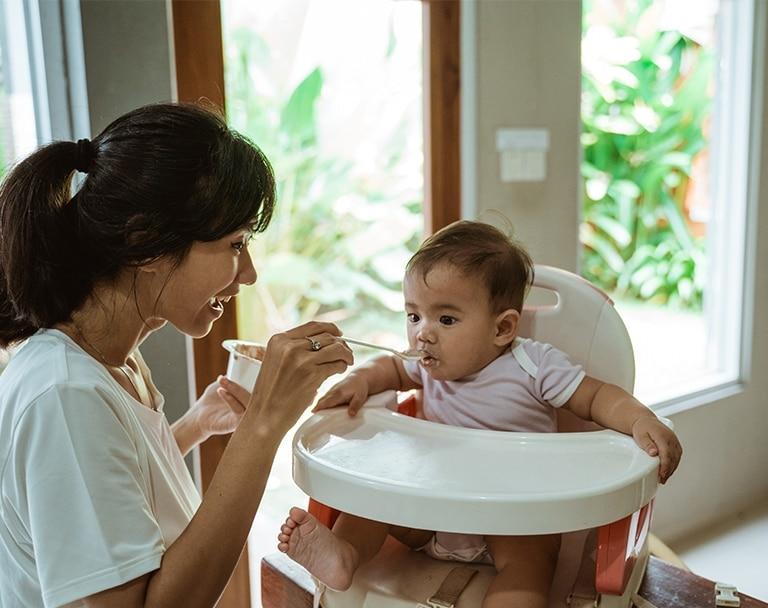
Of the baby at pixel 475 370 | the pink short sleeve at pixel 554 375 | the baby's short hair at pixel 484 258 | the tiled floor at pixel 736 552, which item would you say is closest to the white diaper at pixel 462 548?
the baby at pixel 475 370

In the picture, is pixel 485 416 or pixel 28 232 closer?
pixel 28 232

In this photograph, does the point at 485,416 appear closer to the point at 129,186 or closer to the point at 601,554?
the point at 601,554

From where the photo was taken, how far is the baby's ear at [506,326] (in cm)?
127

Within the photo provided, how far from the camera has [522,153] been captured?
2.21m

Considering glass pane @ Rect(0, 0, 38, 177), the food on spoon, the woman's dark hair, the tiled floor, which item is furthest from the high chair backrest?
the tiled floor

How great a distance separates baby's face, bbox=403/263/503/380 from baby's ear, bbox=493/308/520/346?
0.01 metres

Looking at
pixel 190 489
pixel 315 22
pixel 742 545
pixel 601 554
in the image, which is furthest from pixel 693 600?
pixel 315 22

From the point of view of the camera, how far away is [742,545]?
2689 millimetres

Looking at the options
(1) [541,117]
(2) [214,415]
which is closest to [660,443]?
(2) [214,415]

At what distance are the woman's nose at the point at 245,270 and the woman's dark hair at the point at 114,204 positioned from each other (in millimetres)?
68

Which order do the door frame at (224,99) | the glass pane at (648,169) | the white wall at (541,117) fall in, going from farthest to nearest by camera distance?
the glass pane at (648,169)
the white wall at (541,117)
the door frame at (224,99)

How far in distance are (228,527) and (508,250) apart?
60 cm

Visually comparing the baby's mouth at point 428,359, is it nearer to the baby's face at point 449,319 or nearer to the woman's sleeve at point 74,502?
the baby's face at point 449,319

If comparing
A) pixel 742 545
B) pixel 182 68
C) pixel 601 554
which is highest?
pixel 182 68
